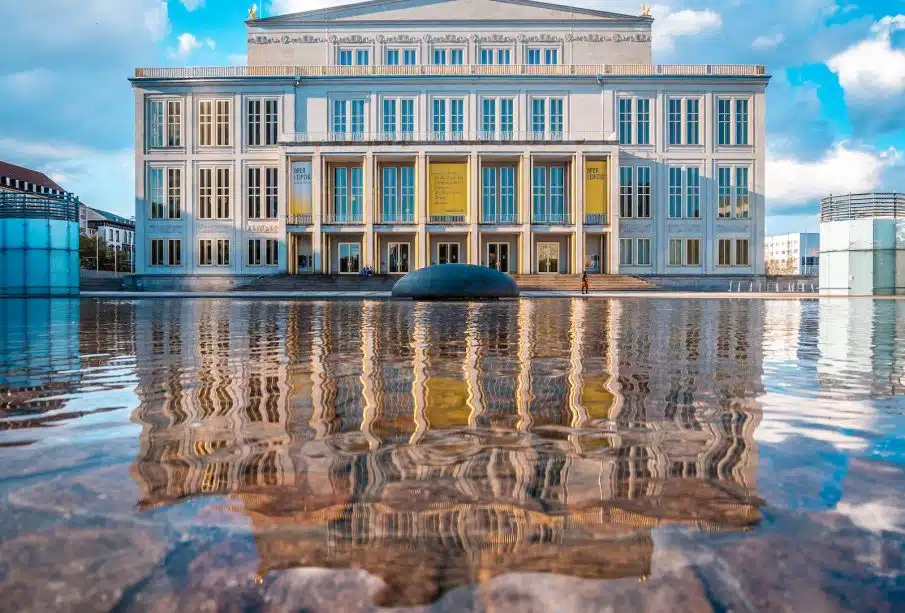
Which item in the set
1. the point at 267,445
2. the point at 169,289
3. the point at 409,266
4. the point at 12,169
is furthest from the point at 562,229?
the point at 12,169

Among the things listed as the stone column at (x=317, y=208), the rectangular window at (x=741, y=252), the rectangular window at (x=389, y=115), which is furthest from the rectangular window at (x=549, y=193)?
the stone column at (x=317, y=208)

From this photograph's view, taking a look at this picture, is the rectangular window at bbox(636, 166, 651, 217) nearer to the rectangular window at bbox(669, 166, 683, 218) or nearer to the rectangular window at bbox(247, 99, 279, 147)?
the rectangular window at bbox(669, 166, 683, 218)

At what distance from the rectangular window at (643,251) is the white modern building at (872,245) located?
17.4m

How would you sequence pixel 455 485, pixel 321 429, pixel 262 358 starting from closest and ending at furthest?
pixel 455 485, pixel 321 429, pixel 262 358

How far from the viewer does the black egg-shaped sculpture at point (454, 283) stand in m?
20.8

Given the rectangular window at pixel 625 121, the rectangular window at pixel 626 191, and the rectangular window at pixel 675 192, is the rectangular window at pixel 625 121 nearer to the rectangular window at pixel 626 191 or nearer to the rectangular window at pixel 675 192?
the rectangular window at pixel 626 191

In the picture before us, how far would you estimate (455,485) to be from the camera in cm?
200

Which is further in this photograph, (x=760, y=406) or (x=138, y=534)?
(x=760, y=406)

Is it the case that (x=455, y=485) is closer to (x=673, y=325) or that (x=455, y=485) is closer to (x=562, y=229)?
(x=673, y=325)

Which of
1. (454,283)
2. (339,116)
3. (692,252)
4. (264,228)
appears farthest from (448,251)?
(454,283)

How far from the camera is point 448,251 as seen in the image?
159 ft

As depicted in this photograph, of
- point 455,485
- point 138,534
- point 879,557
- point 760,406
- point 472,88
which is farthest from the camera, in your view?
point 472,88

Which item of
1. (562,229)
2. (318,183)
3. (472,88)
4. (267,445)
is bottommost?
(267,445)

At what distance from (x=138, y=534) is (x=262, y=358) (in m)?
4.26
